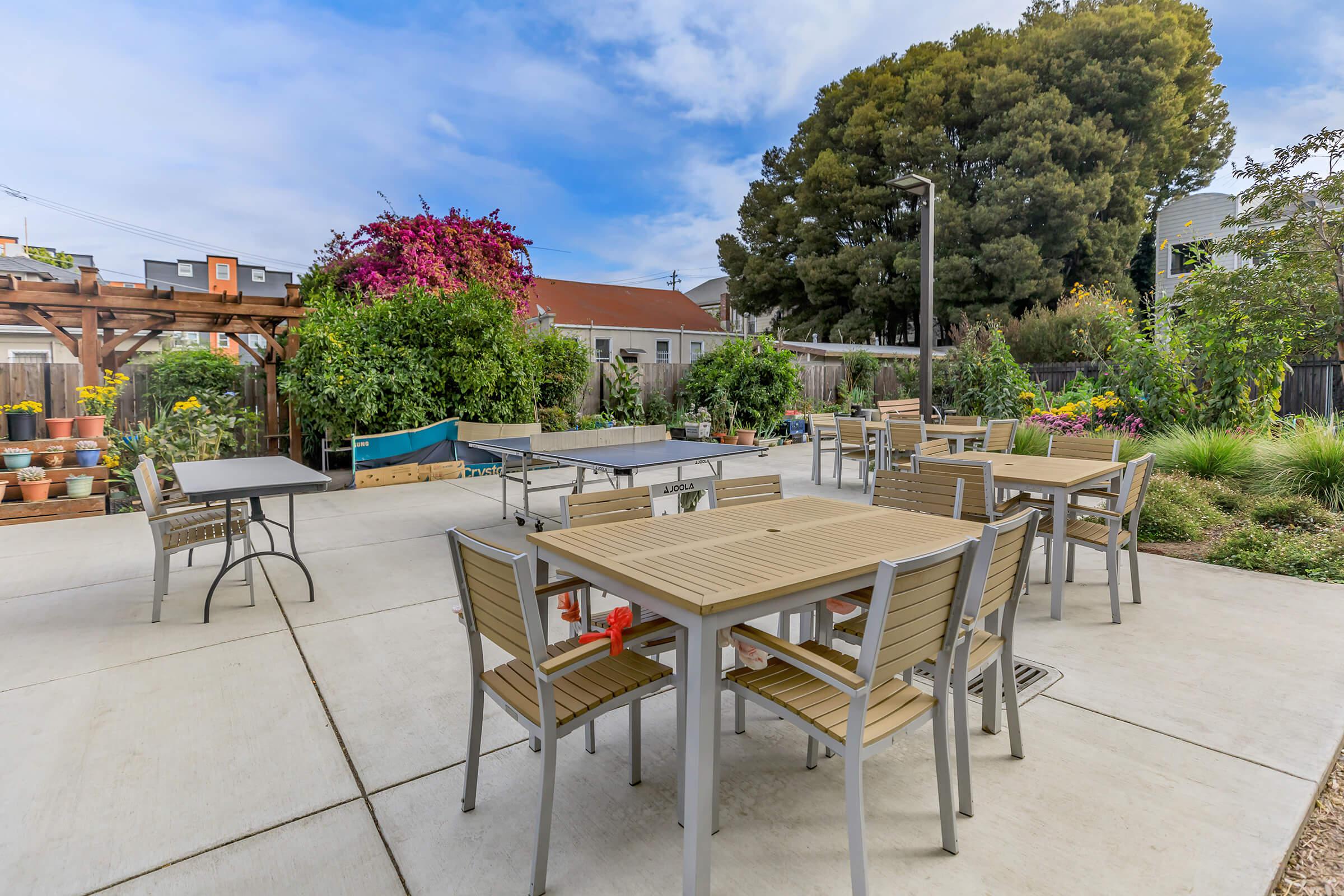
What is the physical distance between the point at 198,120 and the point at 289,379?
950 centimetres

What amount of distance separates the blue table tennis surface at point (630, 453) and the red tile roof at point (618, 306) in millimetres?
15439

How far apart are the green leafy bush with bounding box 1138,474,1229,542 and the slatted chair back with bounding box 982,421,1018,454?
127cm

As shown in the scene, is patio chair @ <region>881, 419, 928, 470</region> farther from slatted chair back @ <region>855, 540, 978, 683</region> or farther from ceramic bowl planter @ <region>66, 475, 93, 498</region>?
ceramic bowl planter @ <region>66, 475, 93, 498</region>

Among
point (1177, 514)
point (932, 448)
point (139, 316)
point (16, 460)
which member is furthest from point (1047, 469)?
point (139, 316)

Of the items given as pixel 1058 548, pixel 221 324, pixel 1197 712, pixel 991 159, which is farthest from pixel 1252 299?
pixel 991 159

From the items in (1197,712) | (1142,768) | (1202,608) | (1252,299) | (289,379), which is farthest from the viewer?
(289,379)

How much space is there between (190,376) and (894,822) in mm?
10176

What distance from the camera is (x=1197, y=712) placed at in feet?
8.36

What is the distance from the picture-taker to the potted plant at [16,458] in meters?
6.34

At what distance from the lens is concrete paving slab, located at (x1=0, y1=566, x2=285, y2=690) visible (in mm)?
3172

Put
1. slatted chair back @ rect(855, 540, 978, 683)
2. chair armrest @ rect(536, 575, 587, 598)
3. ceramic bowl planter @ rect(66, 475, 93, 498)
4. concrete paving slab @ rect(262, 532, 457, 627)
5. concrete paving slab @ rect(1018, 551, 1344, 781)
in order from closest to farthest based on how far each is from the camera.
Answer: slatted chair back @ rect(855, 540, 978, 683) < chair armrest @ rect(536, 575, 587, 598) < concrete paving slab @ rect(1018, 551, 1344, 781) < concrete paving slab @ rect(262, 532, 457, 627) < ceramic bowl planter @ rect(66, 475, 93, 498)

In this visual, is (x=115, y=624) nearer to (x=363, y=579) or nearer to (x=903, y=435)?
(x=363, y=579)

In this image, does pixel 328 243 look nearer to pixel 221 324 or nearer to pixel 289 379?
pixel 221 324

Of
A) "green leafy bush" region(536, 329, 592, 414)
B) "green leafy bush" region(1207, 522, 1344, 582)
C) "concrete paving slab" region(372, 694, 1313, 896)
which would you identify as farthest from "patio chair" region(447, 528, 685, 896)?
"green leafy bush" region(536, 329, 592, 414)
